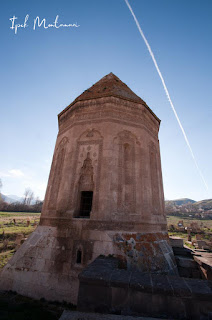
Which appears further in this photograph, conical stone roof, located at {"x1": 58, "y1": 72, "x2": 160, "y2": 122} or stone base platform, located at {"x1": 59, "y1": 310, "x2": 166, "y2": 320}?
conical stone roof, located at {"x1": 58, "y1": 72, "x2": 160, "y2": 122}

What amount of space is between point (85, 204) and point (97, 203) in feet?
3.35

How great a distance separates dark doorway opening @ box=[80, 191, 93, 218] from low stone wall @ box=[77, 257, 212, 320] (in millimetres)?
3309

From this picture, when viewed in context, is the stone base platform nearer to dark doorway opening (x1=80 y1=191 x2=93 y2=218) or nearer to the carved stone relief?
dark doorway opening (x1=80 y1=191 x2=93 y2=218)

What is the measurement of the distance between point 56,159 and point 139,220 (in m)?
4.70

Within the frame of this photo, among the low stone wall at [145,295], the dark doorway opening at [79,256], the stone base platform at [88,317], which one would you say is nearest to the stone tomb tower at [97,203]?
the dark doorway opening at [79,256]

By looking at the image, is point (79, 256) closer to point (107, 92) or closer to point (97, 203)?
point (97, 203)

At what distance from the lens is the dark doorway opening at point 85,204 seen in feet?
21.0

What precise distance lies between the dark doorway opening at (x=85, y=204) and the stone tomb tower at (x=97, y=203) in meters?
0.04

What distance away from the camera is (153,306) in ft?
8.95

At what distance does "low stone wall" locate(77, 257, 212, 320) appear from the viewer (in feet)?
A: 8.59

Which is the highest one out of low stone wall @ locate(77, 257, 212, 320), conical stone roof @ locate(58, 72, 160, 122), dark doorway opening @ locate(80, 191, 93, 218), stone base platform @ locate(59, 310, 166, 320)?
conical stone roof @ locate(58, 72, 160, 122)

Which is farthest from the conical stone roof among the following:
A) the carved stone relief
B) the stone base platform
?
the stone base platform

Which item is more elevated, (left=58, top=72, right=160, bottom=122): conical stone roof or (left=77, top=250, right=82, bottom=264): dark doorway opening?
(left=58, top=72, right=160, bottom=122): conical stone roof

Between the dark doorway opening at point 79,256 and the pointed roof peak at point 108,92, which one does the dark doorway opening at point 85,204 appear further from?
the pointed roof peak at point 108,92
